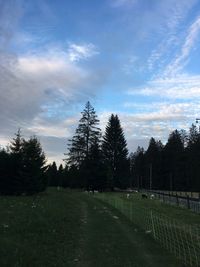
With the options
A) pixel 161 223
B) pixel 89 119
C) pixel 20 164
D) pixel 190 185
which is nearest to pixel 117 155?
pixel 89 119

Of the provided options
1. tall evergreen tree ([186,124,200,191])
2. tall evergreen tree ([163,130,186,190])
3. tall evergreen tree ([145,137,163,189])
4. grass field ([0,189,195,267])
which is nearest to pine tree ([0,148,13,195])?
grass field ([0,189,195,267])

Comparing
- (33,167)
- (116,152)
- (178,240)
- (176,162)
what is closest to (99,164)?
(116,152)

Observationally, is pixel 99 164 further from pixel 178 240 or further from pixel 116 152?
pixel 178 240

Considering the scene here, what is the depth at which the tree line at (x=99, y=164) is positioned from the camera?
6003 cm

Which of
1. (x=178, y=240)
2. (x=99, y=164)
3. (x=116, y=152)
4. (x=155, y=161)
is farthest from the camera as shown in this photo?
(x=155, y=161)

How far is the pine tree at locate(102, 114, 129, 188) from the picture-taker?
378 feet

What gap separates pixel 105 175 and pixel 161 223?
250ft

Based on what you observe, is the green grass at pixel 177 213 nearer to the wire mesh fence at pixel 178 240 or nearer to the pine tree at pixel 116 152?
the wire mesh fence at pixel 178 240

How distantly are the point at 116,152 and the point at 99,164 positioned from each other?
59.9 ft

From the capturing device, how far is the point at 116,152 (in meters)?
117

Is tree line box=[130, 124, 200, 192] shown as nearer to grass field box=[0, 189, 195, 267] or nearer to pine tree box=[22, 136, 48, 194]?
pine tree box=[22, 136, 48, 194]

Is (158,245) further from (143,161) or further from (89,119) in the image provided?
(143,161)

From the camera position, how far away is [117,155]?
384 ft

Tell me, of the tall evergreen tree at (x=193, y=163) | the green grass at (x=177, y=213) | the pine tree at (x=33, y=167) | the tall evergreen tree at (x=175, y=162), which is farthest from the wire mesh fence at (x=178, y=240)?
the tall evergreen tree at (x=175, y=162)
